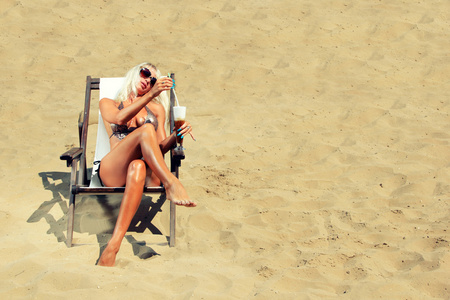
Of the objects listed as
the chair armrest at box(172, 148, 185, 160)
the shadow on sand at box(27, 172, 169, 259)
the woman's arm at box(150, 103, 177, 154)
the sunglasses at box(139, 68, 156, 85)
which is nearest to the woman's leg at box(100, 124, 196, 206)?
the chair armrest at box(172, 148, 185, 160)

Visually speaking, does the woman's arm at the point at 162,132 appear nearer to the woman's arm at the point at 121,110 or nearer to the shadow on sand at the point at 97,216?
the woman's arm at the point at 121,110

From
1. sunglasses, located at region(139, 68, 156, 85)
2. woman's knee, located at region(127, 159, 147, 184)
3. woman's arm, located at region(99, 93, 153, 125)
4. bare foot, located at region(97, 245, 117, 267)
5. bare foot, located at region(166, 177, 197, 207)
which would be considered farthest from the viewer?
sunglasses, located at region(139, 68, 156, 85)

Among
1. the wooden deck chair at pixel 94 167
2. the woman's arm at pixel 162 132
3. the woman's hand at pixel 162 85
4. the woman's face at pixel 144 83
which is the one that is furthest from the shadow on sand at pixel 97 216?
the woman's hand at pixel 162 85

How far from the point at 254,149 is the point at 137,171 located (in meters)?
2.03

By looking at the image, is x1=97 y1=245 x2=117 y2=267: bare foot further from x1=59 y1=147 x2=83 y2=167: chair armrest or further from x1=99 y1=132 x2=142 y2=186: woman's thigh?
x1=59 y1=147 x2=83 y2=167: chair armrest

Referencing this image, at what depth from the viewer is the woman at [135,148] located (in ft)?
11.6

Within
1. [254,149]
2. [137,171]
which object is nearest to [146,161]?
[137,171]

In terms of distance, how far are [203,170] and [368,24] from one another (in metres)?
4.16

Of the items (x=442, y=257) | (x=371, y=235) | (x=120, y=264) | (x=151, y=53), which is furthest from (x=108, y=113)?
(x=151, y=53)

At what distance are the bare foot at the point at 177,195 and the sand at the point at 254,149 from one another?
0.39 meters

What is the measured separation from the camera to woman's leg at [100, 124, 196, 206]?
3555 millimetres

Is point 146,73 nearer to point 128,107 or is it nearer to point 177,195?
point 128,107

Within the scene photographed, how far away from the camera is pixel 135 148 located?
12.2 ft

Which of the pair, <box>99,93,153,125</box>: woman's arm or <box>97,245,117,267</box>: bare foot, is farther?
<box>99,93,153,125</box>: woman's arm
